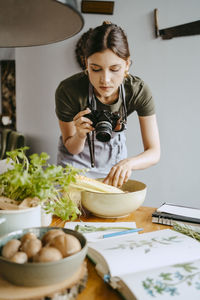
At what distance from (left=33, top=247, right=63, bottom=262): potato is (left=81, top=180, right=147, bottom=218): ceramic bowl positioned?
0.39 m

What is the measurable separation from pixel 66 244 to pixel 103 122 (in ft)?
2.64

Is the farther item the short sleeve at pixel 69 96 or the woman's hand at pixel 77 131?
the short sleeve at pixel 69 96

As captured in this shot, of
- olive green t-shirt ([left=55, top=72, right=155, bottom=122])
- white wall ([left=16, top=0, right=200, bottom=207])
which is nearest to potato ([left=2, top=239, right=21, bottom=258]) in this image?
olive green t-shirt ([left=55, top=72, right=155, bottom=122])

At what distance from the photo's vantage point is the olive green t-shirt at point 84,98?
5.19 ft

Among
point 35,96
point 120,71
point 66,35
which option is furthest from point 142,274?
point 35,96

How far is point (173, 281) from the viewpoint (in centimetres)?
50

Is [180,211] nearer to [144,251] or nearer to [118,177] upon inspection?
[118,177]

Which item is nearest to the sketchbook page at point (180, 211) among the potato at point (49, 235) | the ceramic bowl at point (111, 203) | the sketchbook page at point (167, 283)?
the ceramic bowl at point (111, 203)

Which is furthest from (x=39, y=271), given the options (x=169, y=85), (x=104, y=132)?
(x=169, y=85)

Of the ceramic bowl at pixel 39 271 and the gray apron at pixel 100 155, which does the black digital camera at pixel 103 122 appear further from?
the ceramic bowl at pixel 39 271

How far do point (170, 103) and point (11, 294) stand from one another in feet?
7.33

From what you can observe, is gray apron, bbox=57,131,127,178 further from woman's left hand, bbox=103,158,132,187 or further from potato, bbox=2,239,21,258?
potato, bbox=2,239,21,258

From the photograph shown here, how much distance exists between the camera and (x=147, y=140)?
159 cm

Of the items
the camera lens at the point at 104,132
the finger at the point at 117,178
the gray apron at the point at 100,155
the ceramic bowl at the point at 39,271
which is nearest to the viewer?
the ceramic bowl at the point at 39,271
